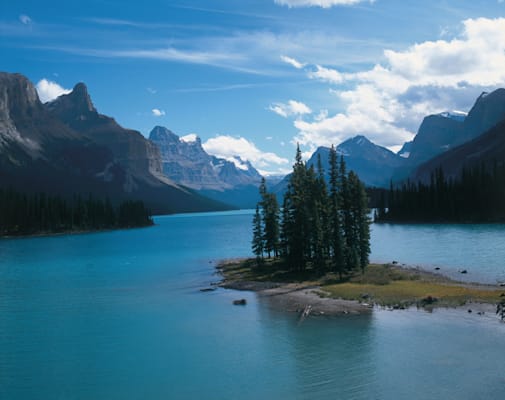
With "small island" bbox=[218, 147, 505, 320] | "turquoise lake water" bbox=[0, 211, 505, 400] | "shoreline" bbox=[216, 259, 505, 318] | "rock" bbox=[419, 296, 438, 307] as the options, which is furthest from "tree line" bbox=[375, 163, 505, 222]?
"rock" bbox=[419, 296, 438, 307]

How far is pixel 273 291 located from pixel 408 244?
218 ft

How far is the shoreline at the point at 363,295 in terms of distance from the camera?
1951 inches

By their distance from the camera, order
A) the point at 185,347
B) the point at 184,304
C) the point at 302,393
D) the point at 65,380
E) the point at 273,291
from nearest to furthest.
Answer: the point at 302,393 < the point at 65,380 < the point at 185,347 < the point at 184,304 < the point at 273,291

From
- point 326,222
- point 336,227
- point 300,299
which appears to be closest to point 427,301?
point 300,299

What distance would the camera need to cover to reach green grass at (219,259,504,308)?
5153 centimetres

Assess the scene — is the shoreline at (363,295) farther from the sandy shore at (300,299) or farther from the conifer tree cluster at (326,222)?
the conifer tree cluster at (326,222)

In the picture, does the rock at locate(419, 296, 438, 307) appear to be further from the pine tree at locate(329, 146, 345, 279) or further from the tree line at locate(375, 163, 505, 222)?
the tree line at locate(375, 163, 505, 222)

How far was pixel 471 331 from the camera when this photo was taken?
40.0m

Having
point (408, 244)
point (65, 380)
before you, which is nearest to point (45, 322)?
point (65, 380)

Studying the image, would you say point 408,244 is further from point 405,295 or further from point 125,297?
point 125,297

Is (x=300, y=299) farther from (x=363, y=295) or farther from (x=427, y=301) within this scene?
(x=427, y=301)

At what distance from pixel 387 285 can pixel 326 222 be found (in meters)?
19.8

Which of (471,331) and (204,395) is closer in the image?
(204,395)

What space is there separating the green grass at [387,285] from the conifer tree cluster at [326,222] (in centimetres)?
281
